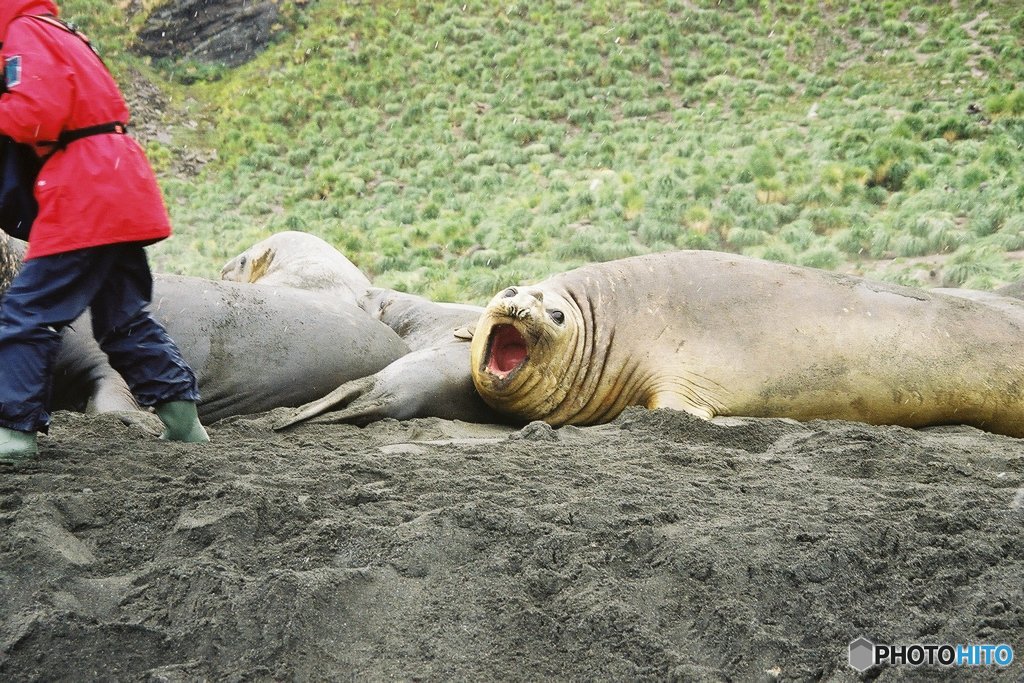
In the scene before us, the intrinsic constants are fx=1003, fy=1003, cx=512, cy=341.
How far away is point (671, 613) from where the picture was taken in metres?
2.22

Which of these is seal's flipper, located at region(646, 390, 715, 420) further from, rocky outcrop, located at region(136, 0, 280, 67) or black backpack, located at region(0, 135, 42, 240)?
rocky outcrop, located at region(136, 0, 280, 67)

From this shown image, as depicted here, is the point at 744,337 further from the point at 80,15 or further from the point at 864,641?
the point at 80,15

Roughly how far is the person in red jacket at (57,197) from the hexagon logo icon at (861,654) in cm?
238

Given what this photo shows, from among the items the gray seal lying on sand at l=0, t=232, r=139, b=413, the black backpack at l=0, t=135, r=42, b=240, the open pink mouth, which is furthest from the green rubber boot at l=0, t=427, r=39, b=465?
the open pink mouth

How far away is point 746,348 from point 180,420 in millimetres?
2746

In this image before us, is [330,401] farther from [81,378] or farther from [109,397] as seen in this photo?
[81,378]

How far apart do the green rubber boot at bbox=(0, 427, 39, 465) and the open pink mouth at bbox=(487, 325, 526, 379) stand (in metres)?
2.52

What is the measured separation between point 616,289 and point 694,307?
45 centimetres

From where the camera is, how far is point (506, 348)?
530cm

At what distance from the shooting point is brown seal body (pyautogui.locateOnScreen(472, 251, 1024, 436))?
481 cm

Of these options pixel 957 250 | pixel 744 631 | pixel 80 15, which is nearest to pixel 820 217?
pixel 957 250

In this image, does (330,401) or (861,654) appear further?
(330,401)

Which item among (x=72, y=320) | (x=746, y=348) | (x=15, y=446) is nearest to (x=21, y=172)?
(x=72, y=320)

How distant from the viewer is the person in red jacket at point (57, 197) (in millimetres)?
3004
